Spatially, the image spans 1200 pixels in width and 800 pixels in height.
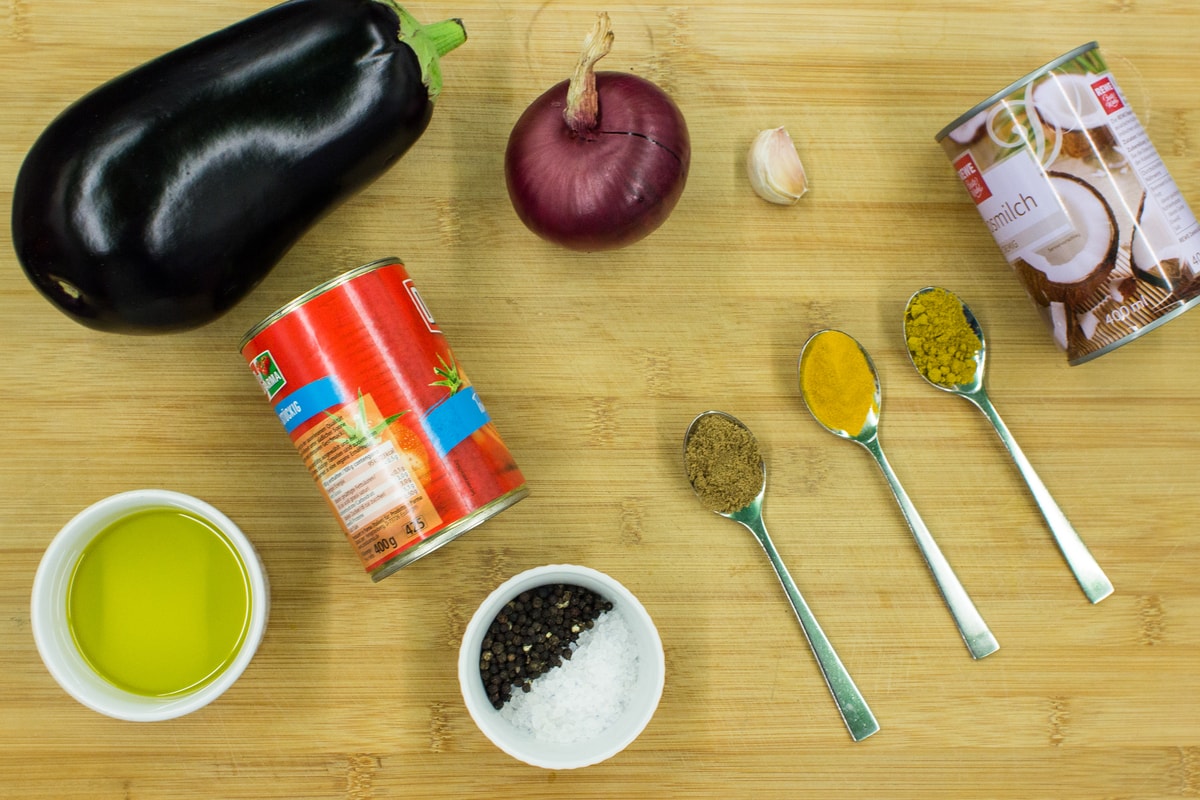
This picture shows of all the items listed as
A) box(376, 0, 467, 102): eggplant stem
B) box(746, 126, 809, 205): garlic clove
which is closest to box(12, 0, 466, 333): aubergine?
box(376, 0, 467, 102): eggplant stem

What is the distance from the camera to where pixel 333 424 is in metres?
0.83

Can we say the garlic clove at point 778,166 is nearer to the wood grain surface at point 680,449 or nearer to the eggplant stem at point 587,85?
the wood grain surface at point 680,449

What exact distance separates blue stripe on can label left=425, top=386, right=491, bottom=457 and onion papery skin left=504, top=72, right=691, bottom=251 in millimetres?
229

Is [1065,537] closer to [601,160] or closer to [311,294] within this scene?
[601,160]

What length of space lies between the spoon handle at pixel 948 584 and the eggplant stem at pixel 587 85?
53 cm

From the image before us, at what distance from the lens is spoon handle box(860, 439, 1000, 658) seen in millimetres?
1006

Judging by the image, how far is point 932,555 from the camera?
1.00 metres

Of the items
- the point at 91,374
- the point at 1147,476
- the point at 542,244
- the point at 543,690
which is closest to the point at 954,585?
the point at 1147,476

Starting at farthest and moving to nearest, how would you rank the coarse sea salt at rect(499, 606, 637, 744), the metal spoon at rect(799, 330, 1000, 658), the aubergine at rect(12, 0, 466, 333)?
1. the metal spoon at rect(799, 330, 1000, 658)
2. the coarse sea salt at rect(499, 606, 637, 744)
3. the aubergine at rect(12, 0, 466, 333)

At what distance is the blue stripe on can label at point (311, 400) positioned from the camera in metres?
0.82

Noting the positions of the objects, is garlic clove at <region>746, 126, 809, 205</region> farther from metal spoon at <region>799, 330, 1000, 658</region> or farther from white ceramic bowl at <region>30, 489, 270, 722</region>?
white ceramic bowl at <region>30, 489, 270, 722</region>

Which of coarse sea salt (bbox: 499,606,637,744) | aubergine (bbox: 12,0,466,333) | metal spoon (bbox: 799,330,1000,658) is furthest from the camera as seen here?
metal spoon (bbox: 799,330,1000,658)

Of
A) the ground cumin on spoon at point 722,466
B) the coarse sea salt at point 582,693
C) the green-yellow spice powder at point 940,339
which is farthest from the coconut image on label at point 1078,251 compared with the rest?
the coarse sea salt at point 582,693

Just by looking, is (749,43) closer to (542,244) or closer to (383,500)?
(542,244)
